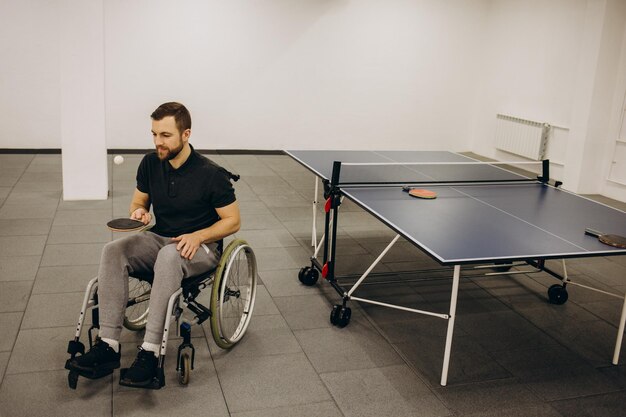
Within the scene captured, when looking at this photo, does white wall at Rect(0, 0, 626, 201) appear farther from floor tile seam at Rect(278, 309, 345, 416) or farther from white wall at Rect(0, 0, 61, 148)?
floor tile seam at Rect(278, 309, 345, 416)

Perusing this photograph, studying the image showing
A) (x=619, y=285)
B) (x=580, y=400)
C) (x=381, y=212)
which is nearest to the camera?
(x=580, y=400)

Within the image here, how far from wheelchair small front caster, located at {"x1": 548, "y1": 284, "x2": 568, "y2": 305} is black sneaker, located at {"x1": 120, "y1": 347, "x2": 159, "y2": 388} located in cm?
245

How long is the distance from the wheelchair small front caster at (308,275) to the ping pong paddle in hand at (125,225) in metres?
1.39

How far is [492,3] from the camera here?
8578 mm

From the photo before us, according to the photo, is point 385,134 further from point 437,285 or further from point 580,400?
point 580,400

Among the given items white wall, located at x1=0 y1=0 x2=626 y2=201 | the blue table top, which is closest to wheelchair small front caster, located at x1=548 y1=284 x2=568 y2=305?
the blue table top

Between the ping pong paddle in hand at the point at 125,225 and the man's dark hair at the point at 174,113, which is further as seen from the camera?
the man's dark hair at the point at 174,113

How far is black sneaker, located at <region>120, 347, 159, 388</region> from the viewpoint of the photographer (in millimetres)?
2438

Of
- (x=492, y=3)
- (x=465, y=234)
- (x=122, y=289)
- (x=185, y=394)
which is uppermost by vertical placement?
(x=492, y=3)

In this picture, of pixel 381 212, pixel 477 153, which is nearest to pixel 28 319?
pixel 381 212

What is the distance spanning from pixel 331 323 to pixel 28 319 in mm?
1556

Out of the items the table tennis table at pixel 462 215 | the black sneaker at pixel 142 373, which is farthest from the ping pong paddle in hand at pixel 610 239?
the black sneaker at pixel 142 373

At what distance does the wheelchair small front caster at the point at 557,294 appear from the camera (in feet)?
12.3

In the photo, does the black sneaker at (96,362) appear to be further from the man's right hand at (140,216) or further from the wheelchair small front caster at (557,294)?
the wheelchair small front caster at (557,294)
